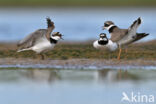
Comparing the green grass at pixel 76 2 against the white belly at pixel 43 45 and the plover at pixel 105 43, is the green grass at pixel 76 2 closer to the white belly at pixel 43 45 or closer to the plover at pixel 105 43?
the plover at pixel 105 43

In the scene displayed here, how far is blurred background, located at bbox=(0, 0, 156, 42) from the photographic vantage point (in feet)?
77.1

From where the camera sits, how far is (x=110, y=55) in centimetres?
1593

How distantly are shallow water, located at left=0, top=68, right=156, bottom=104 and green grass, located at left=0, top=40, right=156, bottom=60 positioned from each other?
2.22 m

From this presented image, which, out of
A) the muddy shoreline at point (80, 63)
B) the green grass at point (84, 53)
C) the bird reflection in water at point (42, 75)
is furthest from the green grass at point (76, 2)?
the bird reflection in water at point (42, 75)

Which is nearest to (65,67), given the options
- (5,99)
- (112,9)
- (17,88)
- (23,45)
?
(23,45)

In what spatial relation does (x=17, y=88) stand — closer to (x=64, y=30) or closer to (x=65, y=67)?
(x=65, y=67)

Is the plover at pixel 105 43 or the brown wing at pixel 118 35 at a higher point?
the brown wing at pixel 118 35

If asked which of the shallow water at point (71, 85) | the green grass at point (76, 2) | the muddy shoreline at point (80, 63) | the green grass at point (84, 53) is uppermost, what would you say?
the green grass at point (76, 2)

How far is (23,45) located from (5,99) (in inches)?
188

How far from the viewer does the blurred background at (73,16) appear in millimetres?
23500

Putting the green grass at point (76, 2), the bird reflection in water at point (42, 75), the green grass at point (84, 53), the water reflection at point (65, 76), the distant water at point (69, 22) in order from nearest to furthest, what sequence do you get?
the water reflection at point (65, 76) < the bird reflection in water at point (42, 75) < the green grass at point (84, 53) < the distant water at point (69, 22) < the green grass at point (76, 2)

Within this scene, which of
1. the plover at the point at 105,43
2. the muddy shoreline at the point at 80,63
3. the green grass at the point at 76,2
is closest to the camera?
the muddy shoreline at the point at 80,63

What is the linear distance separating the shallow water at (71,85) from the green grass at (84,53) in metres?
2.22

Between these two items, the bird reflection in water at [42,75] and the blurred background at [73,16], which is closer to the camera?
the bird reflection in water at [42,75]
